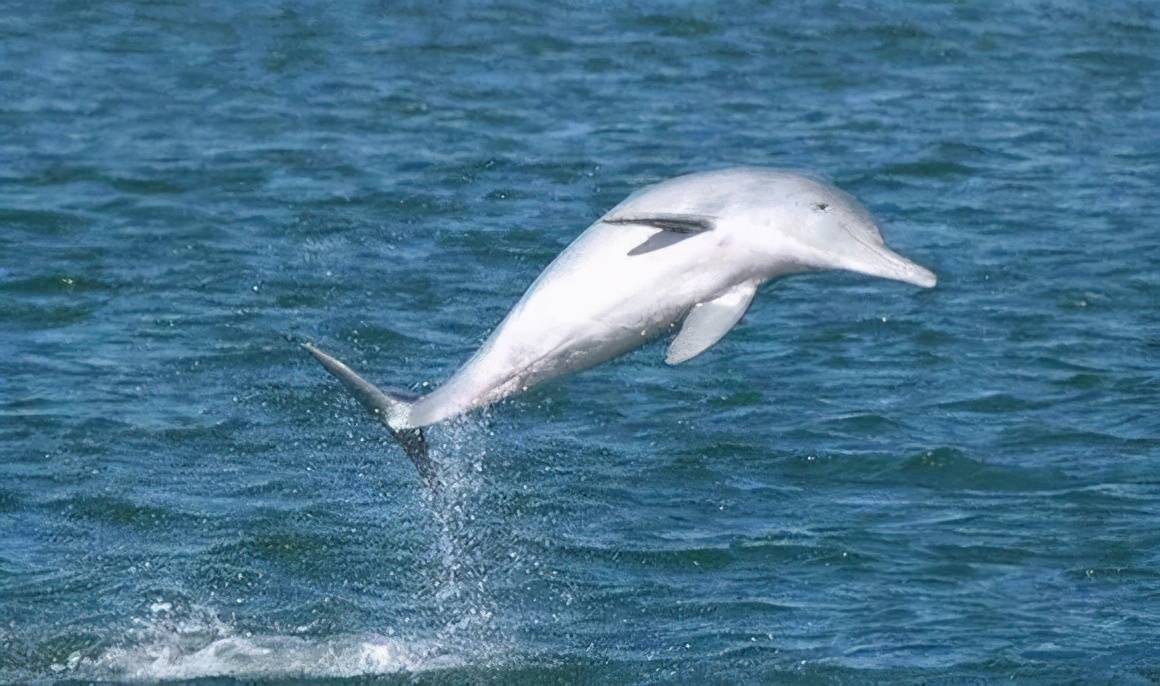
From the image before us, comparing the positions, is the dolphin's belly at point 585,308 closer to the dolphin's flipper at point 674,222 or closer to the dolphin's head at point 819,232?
the dolphin's flipper at point 674,222

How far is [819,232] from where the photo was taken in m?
10.2

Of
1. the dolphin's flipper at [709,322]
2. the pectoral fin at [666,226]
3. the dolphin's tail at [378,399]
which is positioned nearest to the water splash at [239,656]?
the dolphin's tail at [378,399]

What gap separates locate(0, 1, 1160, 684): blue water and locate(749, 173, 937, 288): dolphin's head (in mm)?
2721

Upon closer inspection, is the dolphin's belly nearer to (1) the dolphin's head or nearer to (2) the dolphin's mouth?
(1) the dolphin's head

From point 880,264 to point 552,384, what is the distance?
253 inches

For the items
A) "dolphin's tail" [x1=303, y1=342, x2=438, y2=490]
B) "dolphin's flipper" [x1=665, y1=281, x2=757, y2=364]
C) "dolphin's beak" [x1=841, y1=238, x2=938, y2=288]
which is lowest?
"dolphin's tail" [x1=303, y1=342, x2=438, y2=490]

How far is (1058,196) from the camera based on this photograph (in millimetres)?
20844

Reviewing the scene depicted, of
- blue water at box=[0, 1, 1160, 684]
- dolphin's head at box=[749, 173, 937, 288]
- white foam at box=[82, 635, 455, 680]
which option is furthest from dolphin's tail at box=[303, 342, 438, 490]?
blue water at box=[0, 1, 1160, 684]

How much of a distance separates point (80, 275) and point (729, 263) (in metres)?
9.15

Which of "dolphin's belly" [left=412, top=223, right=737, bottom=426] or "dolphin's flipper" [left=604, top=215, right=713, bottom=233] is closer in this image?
"dolphin's flipper" [left=604, top=215, right=713, bottom=233]

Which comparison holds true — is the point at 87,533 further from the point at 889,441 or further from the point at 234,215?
the point at 234,215

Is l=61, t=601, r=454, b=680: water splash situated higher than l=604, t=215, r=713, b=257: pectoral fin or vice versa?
l=604, t=215, r=713, b=257: pectoral fin

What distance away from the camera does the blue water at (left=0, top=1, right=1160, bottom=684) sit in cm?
1262

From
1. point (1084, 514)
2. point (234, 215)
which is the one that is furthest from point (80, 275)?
point (1084, 514)
